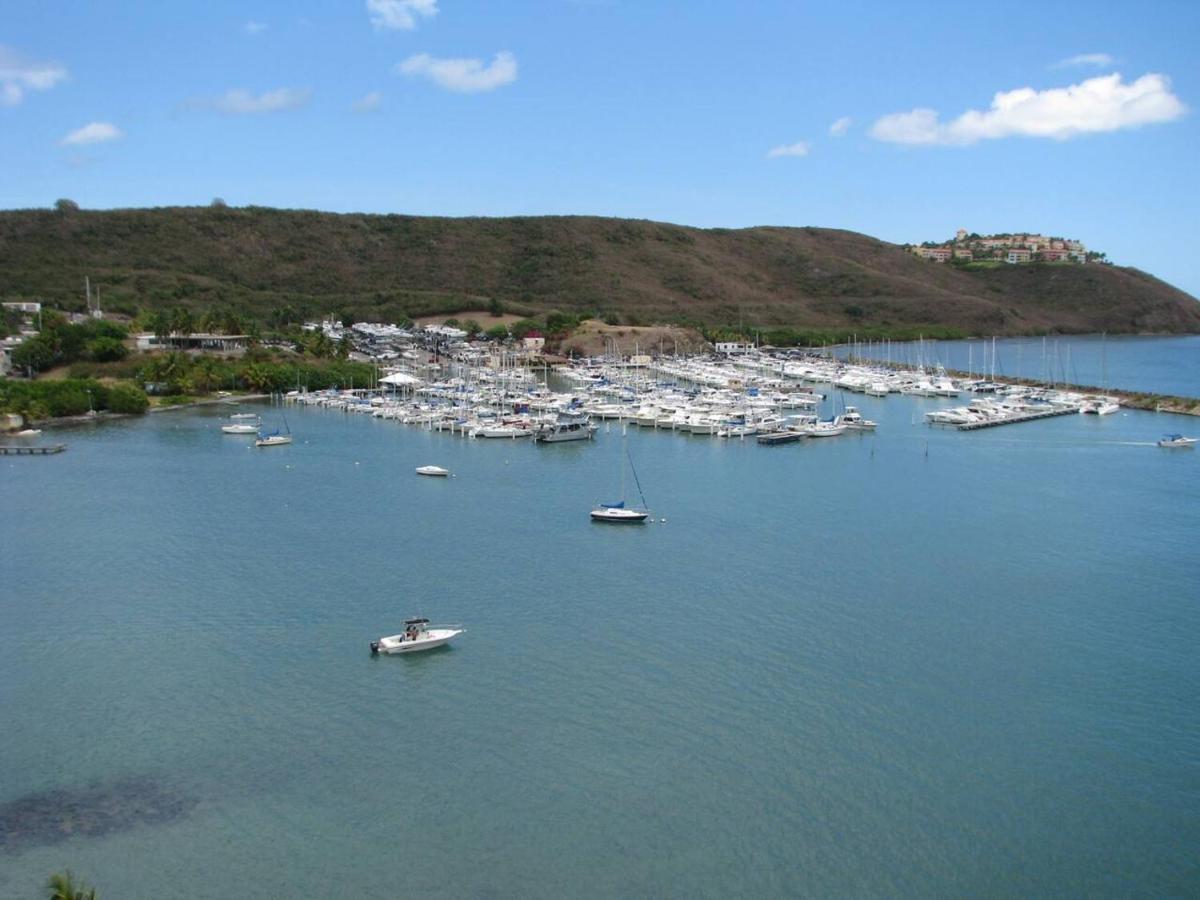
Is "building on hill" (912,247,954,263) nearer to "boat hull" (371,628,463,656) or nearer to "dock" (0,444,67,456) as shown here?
"dock" (0,444,67,456)

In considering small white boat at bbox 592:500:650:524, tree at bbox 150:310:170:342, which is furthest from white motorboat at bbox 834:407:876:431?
tree at bbox 150:310:170:342

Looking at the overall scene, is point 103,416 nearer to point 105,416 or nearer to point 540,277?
point 105,416

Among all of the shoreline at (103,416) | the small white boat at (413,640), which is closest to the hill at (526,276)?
the shoreline at (103,416)

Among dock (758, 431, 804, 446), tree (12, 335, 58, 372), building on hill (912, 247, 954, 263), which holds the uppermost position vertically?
building on hill (912, 247, 954, 263)

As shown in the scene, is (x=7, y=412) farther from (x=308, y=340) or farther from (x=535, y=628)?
(x=535, y=628)

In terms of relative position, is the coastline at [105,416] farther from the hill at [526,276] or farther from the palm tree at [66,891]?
the palm tree at [66,891]

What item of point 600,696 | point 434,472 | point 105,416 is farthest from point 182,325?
point 600,696
